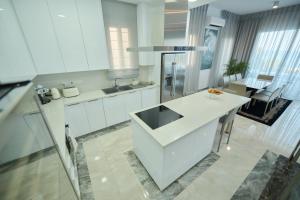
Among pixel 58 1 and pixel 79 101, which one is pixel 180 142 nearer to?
pixel 79 101

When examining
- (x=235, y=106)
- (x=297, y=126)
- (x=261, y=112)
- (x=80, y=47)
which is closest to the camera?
(x=235, y=106)

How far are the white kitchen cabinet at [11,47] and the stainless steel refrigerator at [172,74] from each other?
2315 mm

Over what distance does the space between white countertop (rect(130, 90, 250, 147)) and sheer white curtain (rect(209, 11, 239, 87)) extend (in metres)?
3.29

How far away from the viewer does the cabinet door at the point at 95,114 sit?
2.45m

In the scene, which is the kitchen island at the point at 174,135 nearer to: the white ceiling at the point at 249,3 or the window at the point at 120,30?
the window at the point at 120,30

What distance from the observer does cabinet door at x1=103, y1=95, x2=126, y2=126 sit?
2.66m

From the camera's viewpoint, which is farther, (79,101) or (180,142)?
(79,101)

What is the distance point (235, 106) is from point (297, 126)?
7.46 feet

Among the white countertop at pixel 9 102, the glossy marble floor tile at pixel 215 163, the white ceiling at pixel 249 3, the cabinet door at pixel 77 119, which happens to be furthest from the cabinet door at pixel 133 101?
the white ceiling at pixel 249 3

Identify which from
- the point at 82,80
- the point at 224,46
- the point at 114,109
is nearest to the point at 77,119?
the point at 114,109

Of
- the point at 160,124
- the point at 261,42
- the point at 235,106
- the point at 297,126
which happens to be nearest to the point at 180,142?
the point at 160,124

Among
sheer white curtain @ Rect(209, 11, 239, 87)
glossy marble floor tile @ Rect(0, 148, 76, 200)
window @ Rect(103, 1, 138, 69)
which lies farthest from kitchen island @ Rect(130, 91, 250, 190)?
sheer white curtain @ Rect(209, 11, 239, 87)

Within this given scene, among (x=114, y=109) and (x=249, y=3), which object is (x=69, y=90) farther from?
(x=249, y=3)

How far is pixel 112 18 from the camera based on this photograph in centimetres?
268
